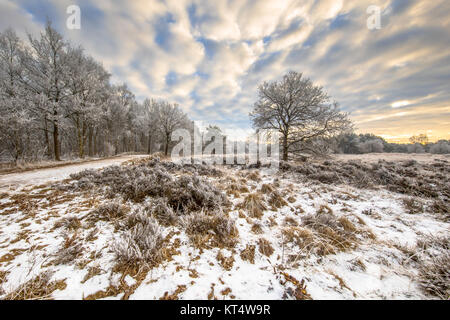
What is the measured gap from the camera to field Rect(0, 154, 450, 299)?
1653mm

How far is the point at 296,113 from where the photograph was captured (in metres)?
11.0

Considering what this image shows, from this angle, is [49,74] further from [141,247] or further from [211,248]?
[211,248]

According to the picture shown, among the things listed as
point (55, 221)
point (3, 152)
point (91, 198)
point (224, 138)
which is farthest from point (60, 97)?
point (224, 138)

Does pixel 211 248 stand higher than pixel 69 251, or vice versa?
pixel 69 251

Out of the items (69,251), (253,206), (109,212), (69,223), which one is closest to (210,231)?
(253,206)

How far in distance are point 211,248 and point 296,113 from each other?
38.2ft

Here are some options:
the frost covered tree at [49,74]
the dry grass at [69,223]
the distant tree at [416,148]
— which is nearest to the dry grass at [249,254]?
the dry grass at [69,223]

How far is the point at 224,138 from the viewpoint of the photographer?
34031 mm

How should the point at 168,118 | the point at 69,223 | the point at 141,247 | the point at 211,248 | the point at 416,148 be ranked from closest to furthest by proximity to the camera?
the point at 141,247 → the point at 211,248 → the point at 69,223 → the point at 168,118 → the point at 416,148

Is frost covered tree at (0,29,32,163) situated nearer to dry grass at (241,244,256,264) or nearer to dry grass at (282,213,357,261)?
dry grass at (241,244,256,264)

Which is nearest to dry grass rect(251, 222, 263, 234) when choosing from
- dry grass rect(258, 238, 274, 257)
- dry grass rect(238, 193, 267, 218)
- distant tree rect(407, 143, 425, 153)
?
dry grass rect(258, 238, 274, 257)

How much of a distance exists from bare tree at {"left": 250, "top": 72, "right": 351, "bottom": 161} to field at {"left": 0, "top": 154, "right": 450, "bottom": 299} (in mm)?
6995

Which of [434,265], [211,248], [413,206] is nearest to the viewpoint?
[434,265]
